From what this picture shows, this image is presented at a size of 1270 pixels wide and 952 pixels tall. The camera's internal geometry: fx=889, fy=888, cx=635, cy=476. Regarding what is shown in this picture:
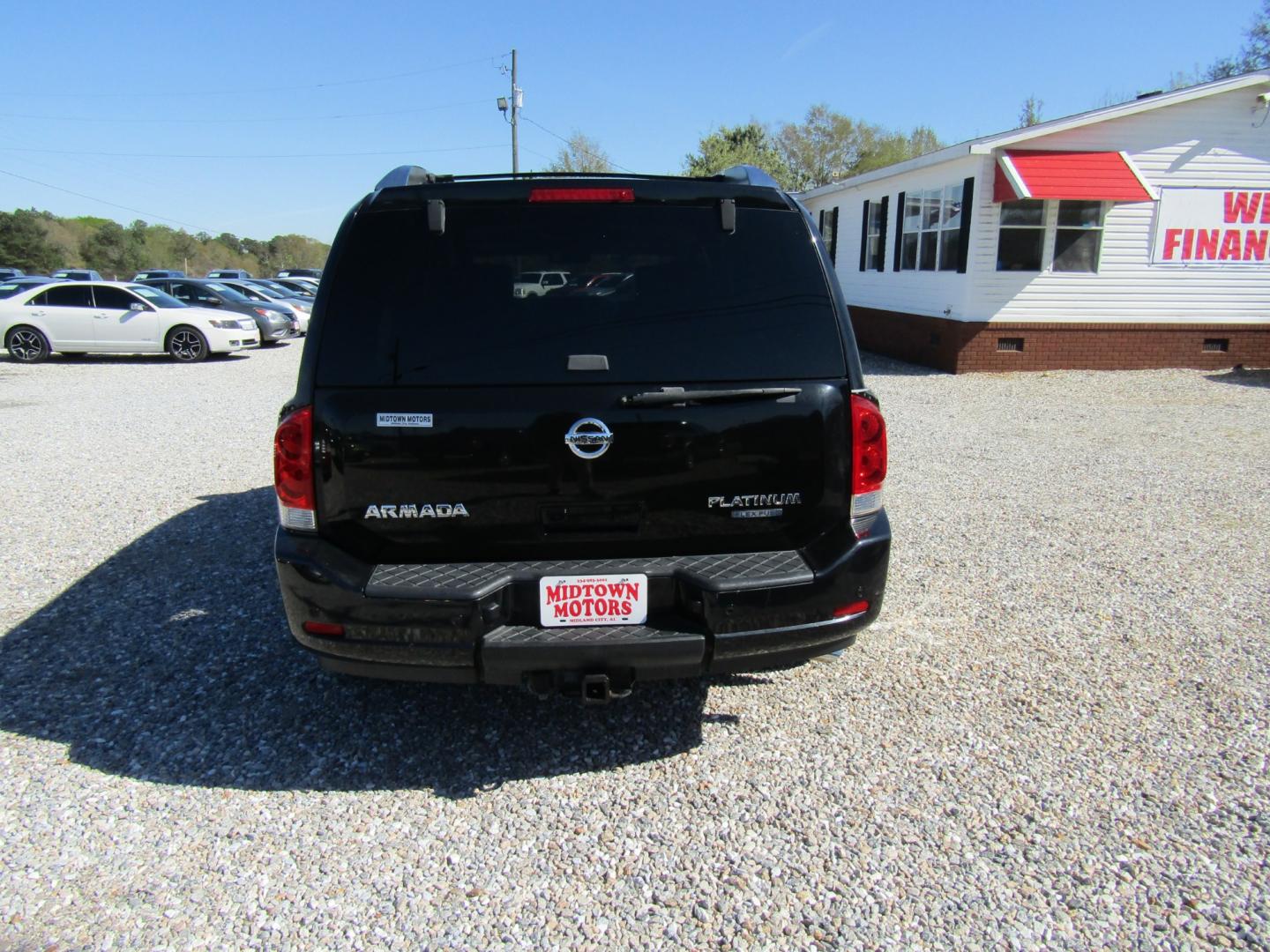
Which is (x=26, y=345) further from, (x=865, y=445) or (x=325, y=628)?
(x=865, y=445)

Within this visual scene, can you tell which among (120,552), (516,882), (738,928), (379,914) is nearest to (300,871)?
(379,914)

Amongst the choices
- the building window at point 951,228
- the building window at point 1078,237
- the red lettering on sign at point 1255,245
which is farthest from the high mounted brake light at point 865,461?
the red lettering on sign at point 1255,245

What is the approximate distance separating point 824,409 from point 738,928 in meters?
1.56

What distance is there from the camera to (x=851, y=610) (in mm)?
2975

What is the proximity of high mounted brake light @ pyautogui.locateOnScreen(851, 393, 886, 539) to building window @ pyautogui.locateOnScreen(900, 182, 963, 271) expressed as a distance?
41.7 ft

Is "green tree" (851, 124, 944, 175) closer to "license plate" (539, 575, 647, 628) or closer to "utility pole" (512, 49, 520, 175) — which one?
"utility pole" (512, 49, 520, 175)

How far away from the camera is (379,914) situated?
94.7 inches

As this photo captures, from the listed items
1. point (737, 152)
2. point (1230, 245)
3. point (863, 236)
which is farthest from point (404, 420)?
point (737, 152)

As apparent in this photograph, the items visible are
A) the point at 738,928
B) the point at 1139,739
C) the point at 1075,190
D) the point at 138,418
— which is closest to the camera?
the point at 738,928

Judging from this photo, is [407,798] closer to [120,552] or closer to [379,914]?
[379,914]

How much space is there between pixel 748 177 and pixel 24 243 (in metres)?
70.6

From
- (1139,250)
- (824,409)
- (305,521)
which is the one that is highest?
(1139,250)

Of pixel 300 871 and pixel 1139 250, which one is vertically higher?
pixel 1139 250

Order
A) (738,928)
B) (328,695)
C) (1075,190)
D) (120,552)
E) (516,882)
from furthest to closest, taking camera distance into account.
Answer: (1075,190)
(120,552)
(328,695)
(516,882)
(738,928)
